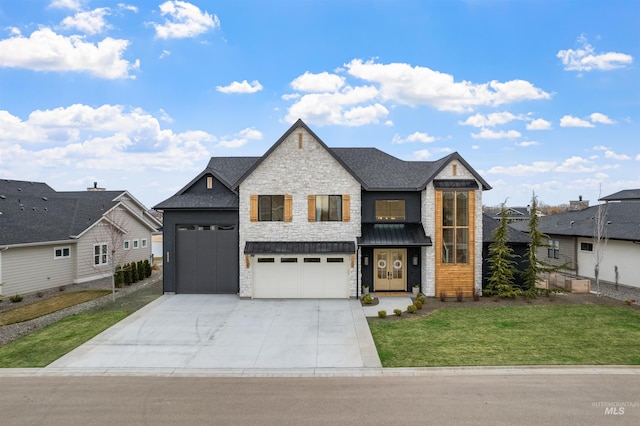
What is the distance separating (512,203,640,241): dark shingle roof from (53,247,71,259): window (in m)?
35.5

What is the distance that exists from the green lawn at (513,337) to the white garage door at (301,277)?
14.7 ft

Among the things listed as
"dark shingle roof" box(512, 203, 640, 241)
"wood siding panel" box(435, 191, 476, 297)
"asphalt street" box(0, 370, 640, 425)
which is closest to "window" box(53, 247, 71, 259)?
"asphalt street" box(0, 370, 640, 425)

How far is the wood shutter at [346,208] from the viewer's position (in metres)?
20.3

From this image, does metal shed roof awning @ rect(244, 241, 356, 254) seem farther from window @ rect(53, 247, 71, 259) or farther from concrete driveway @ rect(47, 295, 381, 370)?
window @ rect(53, 247, 71, 259)

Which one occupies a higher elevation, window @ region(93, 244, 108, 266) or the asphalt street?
window @ region(93, 244, 108, 266)

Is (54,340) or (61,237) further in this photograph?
(61,237)

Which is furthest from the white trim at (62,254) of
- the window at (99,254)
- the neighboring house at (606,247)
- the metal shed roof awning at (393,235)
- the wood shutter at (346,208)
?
the neighboring house at (606,247)

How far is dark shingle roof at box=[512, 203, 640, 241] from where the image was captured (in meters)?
23.3

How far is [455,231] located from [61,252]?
984 inches

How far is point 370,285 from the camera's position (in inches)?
837

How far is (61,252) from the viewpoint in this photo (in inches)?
944

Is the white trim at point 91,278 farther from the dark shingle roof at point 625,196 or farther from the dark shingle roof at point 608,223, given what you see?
the dark shingle roof at point 625,196

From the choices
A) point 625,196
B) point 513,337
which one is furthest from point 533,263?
point 625,196

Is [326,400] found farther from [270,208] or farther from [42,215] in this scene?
[42,215]
